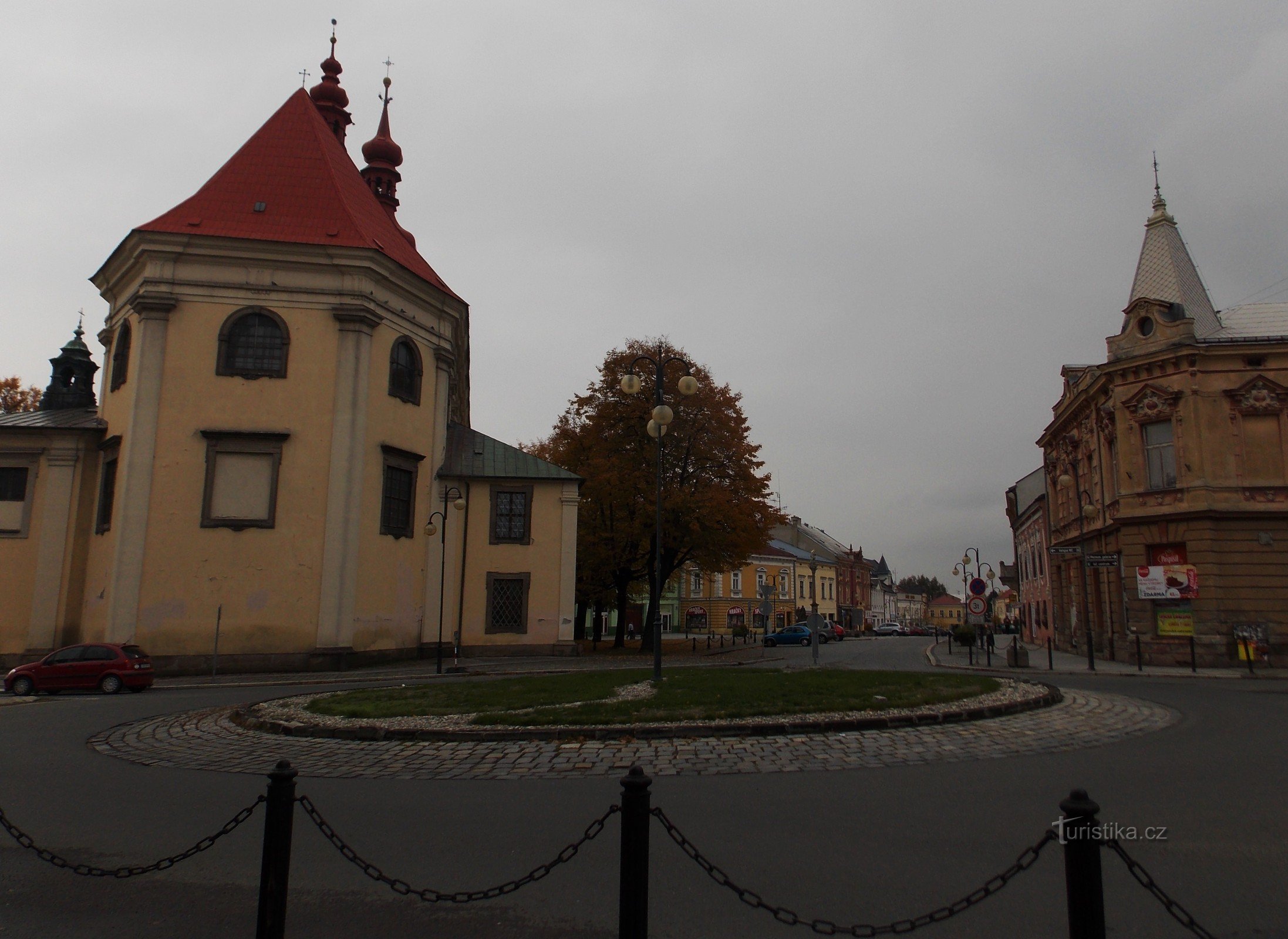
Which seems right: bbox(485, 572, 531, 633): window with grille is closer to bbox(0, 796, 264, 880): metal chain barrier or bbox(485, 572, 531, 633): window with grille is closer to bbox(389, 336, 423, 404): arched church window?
bbox(389, 336, 423, 404): arched church window

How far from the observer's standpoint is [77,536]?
90.9 feet

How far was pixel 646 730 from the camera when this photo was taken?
10.3 metres

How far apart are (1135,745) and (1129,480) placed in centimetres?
2193

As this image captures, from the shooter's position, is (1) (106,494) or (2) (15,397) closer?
(1) (106,494)

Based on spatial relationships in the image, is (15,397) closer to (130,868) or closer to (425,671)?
(425,671)

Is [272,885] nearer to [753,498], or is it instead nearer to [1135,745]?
[1135,745]

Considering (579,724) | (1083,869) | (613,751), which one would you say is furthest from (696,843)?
(579,724)

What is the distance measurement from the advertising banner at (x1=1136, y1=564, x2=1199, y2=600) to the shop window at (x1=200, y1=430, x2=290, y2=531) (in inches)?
1133

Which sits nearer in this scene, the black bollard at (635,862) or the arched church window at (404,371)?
the black bollard at (635,862)

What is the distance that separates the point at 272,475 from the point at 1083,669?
1044 inches

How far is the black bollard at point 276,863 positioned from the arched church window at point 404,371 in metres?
25.3

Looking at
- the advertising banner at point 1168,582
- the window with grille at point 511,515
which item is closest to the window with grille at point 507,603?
the window with grille at point 511,515

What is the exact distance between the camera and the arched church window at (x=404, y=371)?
94.2ft

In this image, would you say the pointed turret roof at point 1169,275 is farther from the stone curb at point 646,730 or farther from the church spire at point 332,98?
the church spire at point 332,98
